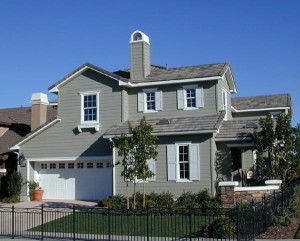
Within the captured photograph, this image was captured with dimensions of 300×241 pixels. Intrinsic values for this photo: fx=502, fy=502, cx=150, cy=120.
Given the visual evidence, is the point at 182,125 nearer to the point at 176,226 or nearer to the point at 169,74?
Answer: the point at 169,74

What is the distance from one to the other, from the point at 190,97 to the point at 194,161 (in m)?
4.33

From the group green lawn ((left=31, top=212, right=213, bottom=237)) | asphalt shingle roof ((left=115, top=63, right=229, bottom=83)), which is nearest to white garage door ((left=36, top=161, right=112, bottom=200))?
asphalt shingle roof ((left=115, top=63, right=229, bottom=83))

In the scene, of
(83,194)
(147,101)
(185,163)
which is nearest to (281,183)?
(185,163)

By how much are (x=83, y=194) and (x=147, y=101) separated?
6329mm

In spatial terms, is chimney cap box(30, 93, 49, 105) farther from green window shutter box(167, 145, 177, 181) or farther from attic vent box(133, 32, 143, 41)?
green window shutter box(167, 145, 177, 181)

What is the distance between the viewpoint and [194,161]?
2434 centimetres

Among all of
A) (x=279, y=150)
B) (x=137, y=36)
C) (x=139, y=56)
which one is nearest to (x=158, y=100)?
(x=139, y=56)

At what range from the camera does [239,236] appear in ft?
41.0

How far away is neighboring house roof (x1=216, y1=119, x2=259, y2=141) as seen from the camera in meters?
24.3

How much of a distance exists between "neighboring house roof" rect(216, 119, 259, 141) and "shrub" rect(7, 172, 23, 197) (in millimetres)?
11757

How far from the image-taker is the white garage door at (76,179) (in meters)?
27.8

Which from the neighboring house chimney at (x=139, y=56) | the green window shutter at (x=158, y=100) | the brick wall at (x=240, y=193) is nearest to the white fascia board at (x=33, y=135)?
the neighboring house chimney at (x=139, y=56)

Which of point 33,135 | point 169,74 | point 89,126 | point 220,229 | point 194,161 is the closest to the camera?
point 220,229

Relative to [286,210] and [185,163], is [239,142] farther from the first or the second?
[286,210]
